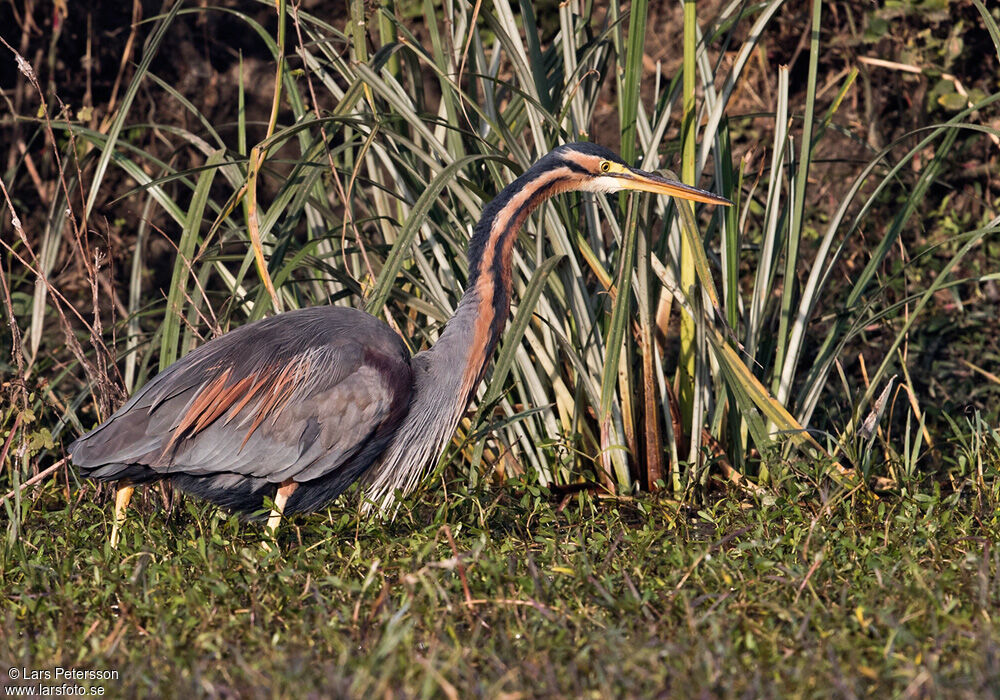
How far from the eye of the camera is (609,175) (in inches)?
151

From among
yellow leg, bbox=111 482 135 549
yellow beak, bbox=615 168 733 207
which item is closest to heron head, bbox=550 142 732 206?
yellow beak, bbox=615 168 733 207

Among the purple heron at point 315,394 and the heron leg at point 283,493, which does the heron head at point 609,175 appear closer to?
the purple heron at point 315,394

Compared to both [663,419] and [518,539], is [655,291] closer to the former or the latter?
[663,419]

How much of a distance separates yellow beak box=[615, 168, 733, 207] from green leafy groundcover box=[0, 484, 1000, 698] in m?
0.98

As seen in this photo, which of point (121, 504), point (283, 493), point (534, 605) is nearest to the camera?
point (534, 605)

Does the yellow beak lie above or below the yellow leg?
above

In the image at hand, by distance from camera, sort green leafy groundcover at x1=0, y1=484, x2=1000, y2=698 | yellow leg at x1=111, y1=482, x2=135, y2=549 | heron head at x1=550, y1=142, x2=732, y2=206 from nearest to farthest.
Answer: green leafy groundcover at x1=0, y1=484, x2=1000, y2=698
yellow leg at x1=111, y1=482, x2=135, y2=549
heron head at x1=550, y1=142, x2=732, y2=206

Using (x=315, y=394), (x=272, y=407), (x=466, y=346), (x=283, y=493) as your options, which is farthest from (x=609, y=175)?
(x=283, y=493)

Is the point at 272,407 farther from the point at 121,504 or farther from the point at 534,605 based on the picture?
the point at 534,605

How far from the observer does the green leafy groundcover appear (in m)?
2.34

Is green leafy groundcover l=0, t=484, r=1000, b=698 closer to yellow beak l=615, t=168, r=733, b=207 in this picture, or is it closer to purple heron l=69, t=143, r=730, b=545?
purple heron l=69, t=143, r=730, b=545

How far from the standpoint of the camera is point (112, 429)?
144 inches

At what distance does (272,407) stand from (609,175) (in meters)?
1.32

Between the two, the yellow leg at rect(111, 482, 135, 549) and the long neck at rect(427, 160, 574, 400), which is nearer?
the yellow leg at rect(111, 482, 135, 549)
